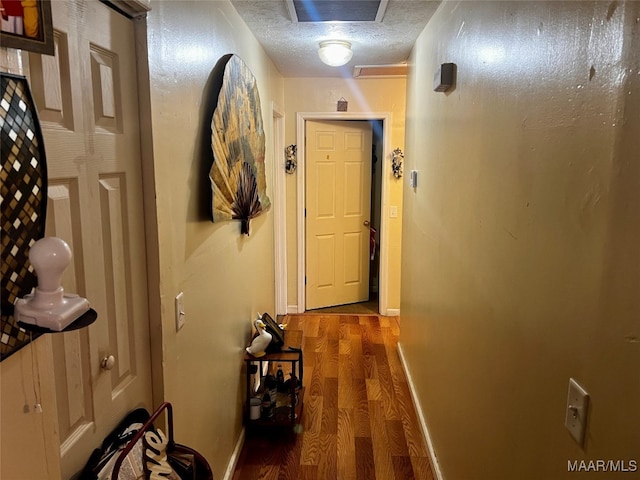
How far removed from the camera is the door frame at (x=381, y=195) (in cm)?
437

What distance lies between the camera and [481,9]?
1.65 meters

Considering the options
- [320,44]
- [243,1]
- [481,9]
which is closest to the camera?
[481,9]

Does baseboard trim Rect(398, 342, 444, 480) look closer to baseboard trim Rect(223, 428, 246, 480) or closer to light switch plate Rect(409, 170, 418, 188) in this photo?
baseboard trim Rect(223, 428, 246, 480)

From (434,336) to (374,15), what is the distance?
1753 millimetres

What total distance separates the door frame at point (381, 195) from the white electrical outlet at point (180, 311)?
308 centimetres

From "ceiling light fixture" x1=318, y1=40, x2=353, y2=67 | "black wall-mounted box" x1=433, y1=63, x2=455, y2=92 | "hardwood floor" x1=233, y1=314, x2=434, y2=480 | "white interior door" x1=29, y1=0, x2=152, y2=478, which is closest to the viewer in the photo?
"white interior door" x1=29, y1=0, x2=152, y2=478

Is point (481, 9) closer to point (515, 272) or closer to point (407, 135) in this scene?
point (515, 272)

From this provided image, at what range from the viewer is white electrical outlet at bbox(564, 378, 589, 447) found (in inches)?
35.7

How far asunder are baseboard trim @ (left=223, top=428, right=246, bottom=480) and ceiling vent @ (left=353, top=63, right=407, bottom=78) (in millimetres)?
2967

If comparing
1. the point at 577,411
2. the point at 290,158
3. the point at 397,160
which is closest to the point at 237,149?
the point at 577,411

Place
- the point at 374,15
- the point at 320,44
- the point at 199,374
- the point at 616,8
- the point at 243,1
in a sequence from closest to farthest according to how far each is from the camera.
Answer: the point at 616,8, the point at 199,374, the point at 243,1, the point at 374,15, the point at 320,44

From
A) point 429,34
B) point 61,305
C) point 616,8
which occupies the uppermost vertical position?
point 429,34

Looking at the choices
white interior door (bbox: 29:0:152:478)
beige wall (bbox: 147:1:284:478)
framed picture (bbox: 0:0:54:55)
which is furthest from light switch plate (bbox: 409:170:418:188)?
framed picture (bbox: 0:0:54:55)

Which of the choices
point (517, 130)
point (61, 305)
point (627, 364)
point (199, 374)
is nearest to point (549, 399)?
point (627, 364)
